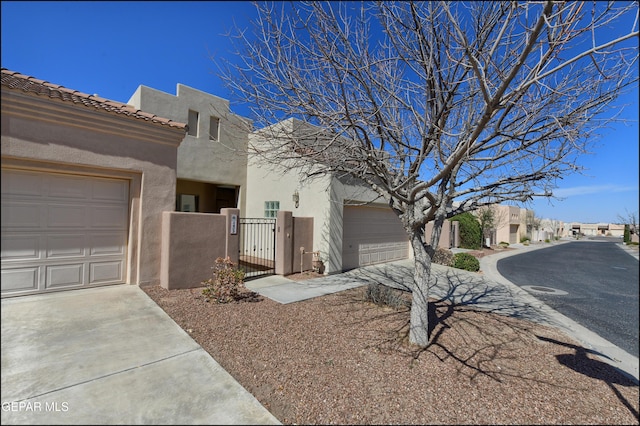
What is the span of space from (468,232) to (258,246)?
16.4 meters

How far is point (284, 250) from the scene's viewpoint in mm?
9039

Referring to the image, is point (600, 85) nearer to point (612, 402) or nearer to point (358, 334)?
point (612, 402)

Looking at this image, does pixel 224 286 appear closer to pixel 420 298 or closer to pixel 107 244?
pixel 107 244

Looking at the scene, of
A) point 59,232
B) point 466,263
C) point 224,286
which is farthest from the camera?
point 466,263

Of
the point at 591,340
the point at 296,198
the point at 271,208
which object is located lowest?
the point at 591,340

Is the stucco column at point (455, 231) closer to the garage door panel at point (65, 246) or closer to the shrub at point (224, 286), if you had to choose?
the shrub at point (224, 286)

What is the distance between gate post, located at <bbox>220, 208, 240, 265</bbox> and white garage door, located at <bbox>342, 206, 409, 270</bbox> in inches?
163

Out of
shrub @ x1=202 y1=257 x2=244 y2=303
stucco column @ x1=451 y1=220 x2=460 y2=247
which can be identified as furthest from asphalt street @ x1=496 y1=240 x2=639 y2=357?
stucco column @ x1=451 y1=220 x2=460 y2=247

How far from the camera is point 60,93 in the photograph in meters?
3.19

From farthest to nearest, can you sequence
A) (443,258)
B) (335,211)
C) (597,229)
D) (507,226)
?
1. (507,226)
2. (443,258)
3. (335,211)
4. (597,229)

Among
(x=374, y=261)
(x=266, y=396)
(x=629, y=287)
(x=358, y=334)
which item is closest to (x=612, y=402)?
(x=629, y=287)

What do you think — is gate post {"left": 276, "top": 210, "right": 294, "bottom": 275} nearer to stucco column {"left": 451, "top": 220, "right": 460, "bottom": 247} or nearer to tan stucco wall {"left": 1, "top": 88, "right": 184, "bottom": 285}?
tan stucco wall {"left": 1, "top": 88, "right": 184, "bottom": 285}

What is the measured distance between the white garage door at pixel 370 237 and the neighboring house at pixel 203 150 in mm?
4926

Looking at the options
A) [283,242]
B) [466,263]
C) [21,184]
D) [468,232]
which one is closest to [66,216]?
[21,184]
